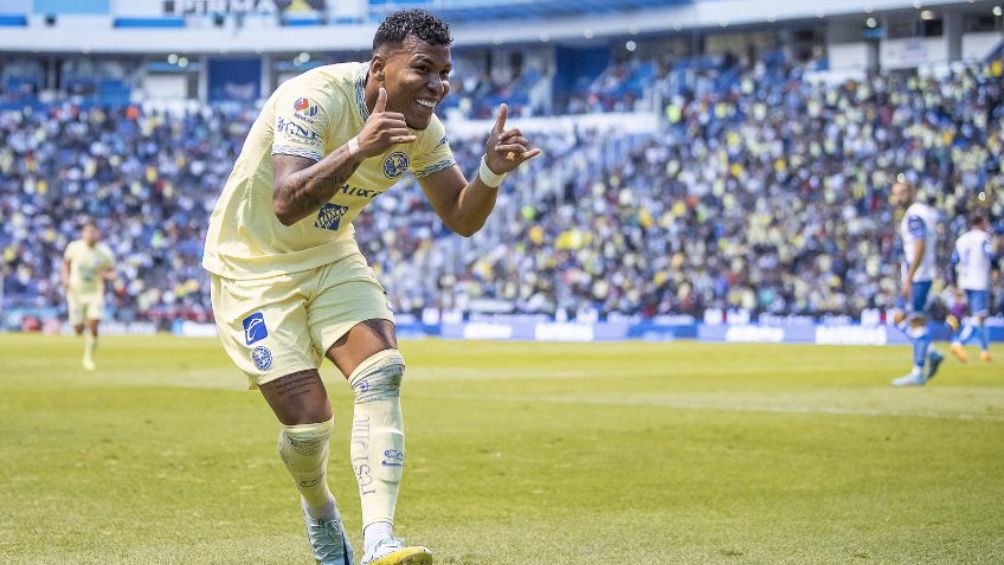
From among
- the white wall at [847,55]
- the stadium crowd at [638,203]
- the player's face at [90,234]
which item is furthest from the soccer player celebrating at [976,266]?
the white wall at [847,55]

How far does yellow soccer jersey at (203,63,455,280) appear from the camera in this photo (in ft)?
21.2

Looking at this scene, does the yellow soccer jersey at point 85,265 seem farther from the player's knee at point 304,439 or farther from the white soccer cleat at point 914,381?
the player's knee at point 304,439

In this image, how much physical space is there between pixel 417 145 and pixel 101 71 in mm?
70678

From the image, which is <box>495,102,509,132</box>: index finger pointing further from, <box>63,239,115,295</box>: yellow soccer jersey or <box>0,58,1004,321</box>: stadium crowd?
<box>0,58,1004,321</box>: stadium crowd

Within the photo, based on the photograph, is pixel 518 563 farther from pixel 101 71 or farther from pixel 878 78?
pixel 101 71

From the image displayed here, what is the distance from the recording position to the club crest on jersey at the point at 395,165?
6691 millimetres

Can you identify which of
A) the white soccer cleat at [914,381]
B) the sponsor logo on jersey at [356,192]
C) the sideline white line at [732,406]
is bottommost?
the sideline white line at [732,406]

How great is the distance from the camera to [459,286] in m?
48.0

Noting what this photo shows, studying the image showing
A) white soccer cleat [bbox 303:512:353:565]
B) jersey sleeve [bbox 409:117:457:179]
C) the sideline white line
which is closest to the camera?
white soccer cleat [bbox 303:512:353:565]

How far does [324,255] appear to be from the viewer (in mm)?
6664

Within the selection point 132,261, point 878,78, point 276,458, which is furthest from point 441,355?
point 132,261

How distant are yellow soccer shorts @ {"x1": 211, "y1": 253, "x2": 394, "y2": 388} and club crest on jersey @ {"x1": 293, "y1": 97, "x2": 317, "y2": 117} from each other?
2.55 ft

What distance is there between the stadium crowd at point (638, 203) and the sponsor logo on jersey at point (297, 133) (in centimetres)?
3250

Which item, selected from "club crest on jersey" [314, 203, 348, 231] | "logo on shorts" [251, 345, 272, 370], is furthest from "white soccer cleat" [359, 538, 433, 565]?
"club crest on jersey" [314, 203, 348, 231]
